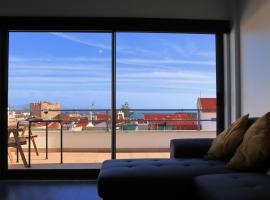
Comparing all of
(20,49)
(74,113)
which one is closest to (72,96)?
(74,113)

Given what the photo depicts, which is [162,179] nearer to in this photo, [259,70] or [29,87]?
[259,70]

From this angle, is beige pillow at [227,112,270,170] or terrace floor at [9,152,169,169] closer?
beige pillow at [227,112,270,170]

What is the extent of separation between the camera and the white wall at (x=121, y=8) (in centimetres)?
396

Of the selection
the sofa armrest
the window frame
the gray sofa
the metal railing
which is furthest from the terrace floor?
the gray sofa

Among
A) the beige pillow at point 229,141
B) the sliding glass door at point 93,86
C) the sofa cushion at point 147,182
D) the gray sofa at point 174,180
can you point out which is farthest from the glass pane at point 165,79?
the sofa cushion at point 147,182

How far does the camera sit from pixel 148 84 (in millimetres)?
4656

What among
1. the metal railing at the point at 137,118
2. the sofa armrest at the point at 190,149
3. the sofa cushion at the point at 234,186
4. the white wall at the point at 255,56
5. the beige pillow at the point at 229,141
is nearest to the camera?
the sofa cushion at the point at 234,186

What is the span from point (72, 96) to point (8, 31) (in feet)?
3.87

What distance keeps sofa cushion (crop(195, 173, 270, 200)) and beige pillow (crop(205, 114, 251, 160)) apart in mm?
538

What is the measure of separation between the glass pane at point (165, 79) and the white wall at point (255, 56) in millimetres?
573

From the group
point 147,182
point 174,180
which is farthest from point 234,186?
point 147,182

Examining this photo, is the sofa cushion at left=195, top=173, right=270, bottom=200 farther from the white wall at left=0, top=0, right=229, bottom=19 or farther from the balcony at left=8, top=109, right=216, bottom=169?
the white wall at left=0, top=0, right=229, bottom=19

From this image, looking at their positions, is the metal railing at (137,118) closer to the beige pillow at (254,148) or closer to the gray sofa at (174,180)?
the gray sofa at (174,180)

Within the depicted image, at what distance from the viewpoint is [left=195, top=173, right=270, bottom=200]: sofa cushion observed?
A: 1753mm
